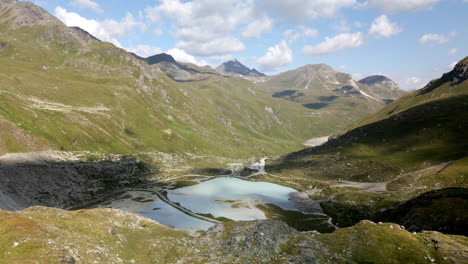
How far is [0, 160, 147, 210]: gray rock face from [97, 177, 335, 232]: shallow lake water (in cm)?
1325

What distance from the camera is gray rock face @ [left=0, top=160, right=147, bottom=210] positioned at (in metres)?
102

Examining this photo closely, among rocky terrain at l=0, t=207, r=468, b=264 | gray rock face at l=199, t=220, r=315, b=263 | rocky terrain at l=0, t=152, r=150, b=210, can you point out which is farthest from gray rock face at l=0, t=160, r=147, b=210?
gray rock face at l=199, t=220, r=315, b=263

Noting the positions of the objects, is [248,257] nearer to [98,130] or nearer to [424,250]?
[424,250]

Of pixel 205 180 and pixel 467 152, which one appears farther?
pixel 205 180

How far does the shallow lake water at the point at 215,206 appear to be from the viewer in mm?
112438

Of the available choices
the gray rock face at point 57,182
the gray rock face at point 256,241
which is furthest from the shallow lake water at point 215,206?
the gray rock face at point 256,241

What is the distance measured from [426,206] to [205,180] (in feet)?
441

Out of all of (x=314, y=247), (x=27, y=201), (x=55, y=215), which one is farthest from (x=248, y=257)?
(x=27, y=201)

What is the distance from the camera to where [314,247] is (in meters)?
53.4

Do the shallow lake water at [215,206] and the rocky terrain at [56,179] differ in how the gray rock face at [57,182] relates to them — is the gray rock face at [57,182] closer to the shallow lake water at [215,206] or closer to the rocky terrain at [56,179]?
the rocky terrain at [56,179]

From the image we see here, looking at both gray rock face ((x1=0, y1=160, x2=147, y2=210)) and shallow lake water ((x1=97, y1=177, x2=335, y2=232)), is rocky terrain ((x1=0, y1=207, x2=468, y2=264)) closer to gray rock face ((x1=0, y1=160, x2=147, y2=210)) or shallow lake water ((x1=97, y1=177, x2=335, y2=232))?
shallow lake water ((x1=97, y1=177, x2=335, y2=232))

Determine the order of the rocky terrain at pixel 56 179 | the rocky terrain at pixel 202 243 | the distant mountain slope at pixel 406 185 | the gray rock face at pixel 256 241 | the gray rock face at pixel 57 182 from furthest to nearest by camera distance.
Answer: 1. the rocky terrain at pixel 56 179
2. the gray rock face at pixel 57 182
3. the distant mountain slope at pixel 406 185
4. the gray rock face at pixel 256 241
5. the rocky terrain at pixel 202 243

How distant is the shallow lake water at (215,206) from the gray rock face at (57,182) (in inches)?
522

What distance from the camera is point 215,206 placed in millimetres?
134750
